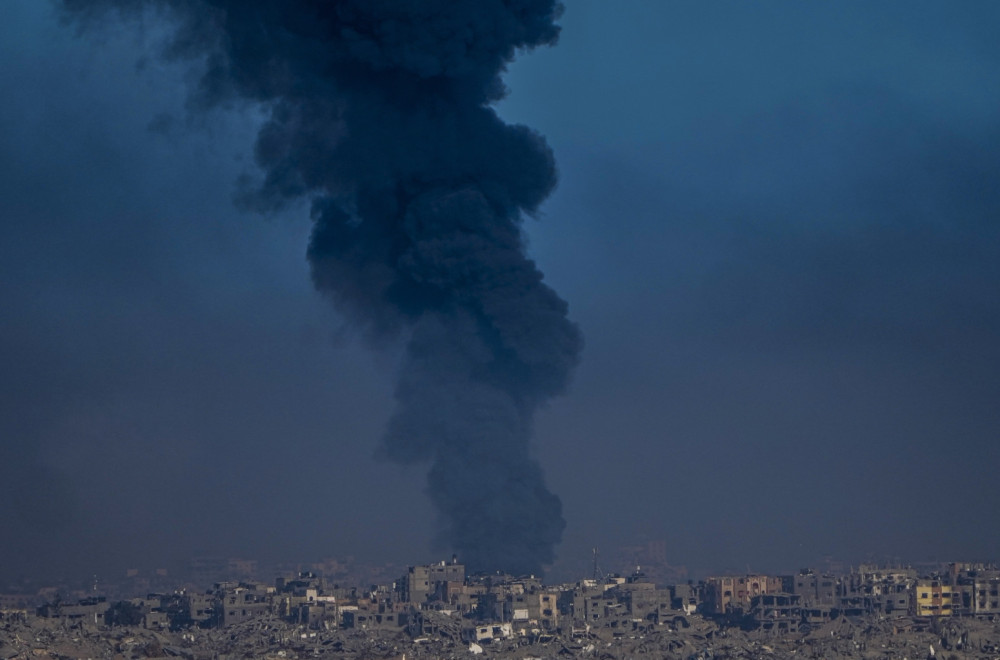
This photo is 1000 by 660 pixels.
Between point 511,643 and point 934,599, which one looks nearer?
point 511,643

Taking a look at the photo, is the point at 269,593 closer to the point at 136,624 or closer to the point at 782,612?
the point at 136,624

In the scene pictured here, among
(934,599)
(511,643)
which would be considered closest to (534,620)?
(511,643)

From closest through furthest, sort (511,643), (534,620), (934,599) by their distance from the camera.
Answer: (511,643) → (534,620) → (934,599)

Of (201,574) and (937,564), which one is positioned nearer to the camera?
(937,564)

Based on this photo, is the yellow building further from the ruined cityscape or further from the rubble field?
the rubble field

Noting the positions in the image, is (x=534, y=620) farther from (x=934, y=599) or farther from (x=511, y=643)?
(x=934, y=599)

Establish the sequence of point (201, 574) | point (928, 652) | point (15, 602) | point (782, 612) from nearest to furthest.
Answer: point (928, 652) → point (782, 612) → point (15, 602) → point (201, 574)

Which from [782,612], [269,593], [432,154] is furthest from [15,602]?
[782,612]

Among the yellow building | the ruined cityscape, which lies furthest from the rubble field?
the yellow building

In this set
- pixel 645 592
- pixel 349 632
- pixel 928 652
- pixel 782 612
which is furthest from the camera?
pixel 645 592
